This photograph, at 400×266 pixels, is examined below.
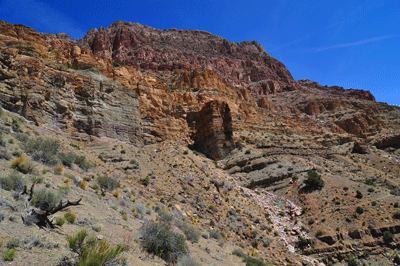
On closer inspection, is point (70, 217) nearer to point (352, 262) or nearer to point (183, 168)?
point (183, 168)

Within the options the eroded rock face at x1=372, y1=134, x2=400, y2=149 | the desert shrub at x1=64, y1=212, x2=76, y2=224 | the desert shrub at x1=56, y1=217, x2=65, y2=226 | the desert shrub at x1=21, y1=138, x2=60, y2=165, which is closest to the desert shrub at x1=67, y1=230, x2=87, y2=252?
the desert shrub at x1=56, y1=217, x2=65, y2=226

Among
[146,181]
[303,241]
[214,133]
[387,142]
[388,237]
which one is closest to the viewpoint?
[388,237]

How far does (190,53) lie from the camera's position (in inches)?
3593

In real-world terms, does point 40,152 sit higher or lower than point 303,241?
higher

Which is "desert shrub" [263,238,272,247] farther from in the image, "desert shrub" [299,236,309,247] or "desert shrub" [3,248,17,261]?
"desert shrub" [3,248,17,261]

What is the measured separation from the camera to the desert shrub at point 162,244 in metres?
7.41

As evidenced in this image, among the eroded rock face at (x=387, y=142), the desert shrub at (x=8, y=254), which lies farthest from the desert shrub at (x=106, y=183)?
the eroded rock face at (x=387, y=142)

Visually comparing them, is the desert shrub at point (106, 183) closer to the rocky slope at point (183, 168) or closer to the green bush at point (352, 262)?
the rocky slope at point (183, 168)

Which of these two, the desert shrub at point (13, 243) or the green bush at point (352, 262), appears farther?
the green bush at point (352, 262)

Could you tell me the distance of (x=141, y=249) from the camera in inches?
285

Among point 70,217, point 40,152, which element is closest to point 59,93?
point 40,152

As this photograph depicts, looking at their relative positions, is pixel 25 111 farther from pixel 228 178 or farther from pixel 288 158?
pixel 288 158

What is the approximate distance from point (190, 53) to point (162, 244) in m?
91.8

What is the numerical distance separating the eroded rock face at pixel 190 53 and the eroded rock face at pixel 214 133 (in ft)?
132
